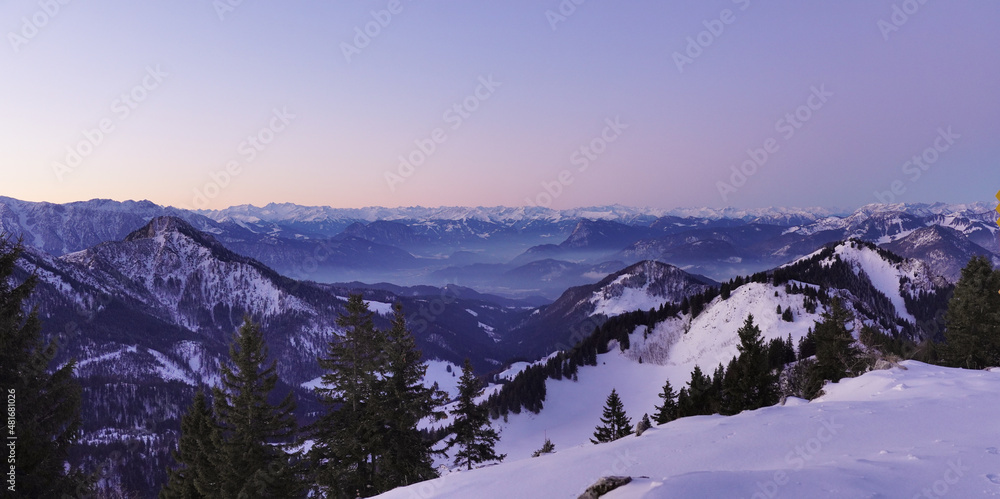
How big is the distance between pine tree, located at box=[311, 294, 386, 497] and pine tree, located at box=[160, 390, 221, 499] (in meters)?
4.73

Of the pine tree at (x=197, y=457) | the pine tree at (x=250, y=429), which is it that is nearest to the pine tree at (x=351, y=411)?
the pine tree at (x=250, y=429)

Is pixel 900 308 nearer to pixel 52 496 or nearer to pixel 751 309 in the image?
pixel 751 309

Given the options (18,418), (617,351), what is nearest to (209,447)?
(18,418)

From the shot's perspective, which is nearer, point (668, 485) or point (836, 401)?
point (668, 485)

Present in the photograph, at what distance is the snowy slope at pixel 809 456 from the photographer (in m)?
9.09

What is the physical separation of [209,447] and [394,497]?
13854 mm

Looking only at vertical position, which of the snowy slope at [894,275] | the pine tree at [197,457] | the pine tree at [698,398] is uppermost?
the snowy slope at [894,275]

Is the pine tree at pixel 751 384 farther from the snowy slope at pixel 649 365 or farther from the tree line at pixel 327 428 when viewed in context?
the snowy slope at pixel 649 365

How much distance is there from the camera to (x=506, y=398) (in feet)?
317

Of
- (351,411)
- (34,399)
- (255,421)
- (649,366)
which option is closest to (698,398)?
(351,411)
